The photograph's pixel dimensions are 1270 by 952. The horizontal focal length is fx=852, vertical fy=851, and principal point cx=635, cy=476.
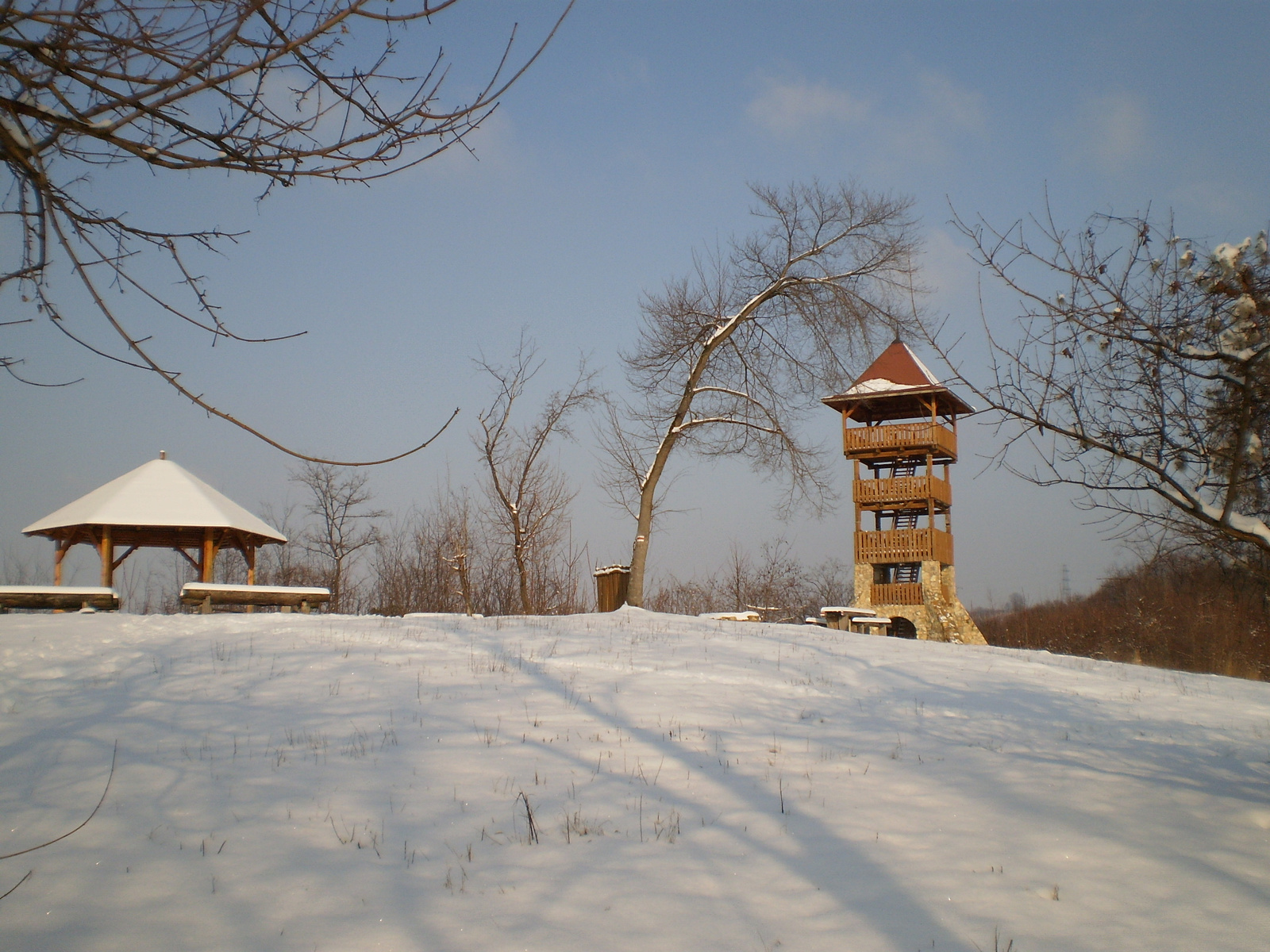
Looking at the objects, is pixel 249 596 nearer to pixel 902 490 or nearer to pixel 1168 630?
pixel 902 490

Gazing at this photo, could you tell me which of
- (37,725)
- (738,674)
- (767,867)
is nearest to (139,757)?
(37,725)

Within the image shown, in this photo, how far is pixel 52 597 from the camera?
12.7m

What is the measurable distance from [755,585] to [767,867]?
3007 centimetres

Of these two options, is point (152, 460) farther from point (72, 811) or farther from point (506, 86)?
point (506, 86)

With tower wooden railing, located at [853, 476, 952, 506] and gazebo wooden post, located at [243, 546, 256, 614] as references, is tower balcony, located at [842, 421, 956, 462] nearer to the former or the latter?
tower wooden railing, located at [853, 476, 952, 506]

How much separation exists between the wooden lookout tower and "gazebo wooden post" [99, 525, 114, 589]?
1942 cm

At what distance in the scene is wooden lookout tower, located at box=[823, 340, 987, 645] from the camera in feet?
84.4

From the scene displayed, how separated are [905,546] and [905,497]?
1508mm

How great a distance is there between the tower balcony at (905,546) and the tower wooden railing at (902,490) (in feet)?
3.17

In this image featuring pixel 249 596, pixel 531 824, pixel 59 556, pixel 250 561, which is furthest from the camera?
pixel 250 561

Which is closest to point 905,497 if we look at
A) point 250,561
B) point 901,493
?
point 901,493

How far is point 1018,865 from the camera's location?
4.37 metres

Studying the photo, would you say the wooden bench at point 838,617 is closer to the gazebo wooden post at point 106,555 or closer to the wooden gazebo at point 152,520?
the wooden gazebo at point 152,520

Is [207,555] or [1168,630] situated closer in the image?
[207,555]
